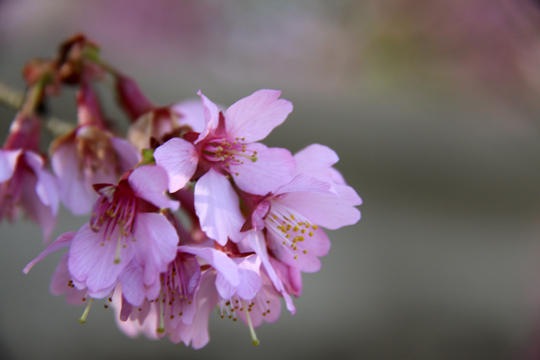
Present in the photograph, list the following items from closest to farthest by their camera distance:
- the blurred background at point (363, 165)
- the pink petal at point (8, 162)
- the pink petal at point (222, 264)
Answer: the pink petal at point (222, 264), the pink petal at point (8, 162), the blurred background at point (363, 165)

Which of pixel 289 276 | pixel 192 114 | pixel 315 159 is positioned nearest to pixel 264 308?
pixel 289 276

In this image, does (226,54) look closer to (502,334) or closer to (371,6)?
(371,6)

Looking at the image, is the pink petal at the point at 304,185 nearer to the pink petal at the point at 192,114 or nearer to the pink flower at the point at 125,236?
the pink flower at the point at 125,236

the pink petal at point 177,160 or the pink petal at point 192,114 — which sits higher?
the pink petal at point 177,160

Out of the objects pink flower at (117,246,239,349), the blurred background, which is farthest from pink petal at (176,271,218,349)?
the blurred background

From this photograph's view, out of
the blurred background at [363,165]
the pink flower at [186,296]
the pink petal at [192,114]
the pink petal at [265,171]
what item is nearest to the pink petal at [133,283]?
the pink flower at [186,296]

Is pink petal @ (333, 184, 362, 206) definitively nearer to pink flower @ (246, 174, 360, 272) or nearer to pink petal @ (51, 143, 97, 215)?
pink flower @ (246, 174, 360, 272)

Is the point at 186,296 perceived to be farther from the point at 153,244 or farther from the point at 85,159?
the point at 85,159
